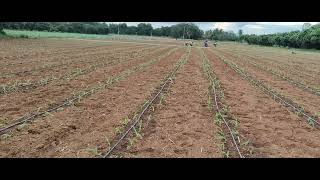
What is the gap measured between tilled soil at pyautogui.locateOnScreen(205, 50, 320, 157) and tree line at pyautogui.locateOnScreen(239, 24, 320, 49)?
147 feet

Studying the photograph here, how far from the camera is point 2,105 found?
9031 millimetres

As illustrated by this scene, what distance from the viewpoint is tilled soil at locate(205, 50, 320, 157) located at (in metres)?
6.73

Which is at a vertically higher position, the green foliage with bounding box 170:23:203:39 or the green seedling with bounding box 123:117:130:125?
the green foliage with bounding box 170:23:203:39

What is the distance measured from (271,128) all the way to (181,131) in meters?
2.14

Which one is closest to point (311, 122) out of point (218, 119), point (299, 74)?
point (218, 119)

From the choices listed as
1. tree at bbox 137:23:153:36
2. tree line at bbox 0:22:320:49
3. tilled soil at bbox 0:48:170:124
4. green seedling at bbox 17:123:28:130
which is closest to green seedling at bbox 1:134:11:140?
green seedling at bbox 17:123:28:130

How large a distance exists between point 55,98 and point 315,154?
22.1 ft

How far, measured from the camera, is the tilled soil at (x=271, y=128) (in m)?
6.73

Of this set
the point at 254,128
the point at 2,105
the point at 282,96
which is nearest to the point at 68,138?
the point at 2,105

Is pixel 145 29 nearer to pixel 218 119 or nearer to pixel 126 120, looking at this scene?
pixel 218 119

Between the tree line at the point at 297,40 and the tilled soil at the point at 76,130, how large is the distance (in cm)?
4786

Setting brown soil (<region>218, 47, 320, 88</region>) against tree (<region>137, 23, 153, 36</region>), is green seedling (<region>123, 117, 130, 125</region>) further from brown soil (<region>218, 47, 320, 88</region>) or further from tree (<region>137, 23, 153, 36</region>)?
tree (<region>137, 23, 153, 36</region>)

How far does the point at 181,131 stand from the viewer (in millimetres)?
7703
